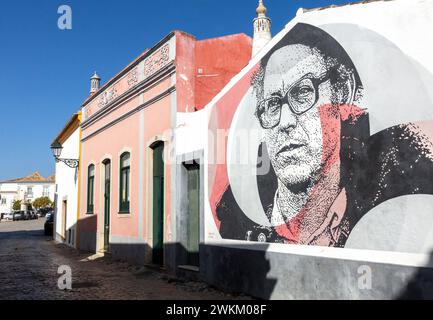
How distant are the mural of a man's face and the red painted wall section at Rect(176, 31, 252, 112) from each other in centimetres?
310

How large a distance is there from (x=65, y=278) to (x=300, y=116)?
7.01 meters

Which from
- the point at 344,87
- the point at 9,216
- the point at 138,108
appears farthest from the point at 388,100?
the point at 9,216

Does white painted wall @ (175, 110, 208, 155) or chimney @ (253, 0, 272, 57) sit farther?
chimney @ (253, 0, 272, 57)

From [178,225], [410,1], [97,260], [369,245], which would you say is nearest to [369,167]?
[369,245]

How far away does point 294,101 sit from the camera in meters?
6.79

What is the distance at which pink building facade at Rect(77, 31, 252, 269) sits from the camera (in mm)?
10227

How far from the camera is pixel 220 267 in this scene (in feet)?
26.8

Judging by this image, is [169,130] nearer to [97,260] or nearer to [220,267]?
[220,267]

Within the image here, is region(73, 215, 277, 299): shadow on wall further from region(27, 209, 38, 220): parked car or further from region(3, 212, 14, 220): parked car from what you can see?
region(3, 212, 14, 220): parked car

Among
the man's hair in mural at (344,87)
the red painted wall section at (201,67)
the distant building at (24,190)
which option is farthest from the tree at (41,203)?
the man's hair in mural at (344,87)

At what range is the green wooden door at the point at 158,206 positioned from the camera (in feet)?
36.0

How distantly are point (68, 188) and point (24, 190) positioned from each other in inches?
2361

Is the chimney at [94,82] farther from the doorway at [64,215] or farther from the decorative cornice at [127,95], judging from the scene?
the doorway at [64,215]

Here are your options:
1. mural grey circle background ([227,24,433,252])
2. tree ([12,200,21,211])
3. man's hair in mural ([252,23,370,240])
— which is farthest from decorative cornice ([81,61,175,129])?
tree ([12,200,21,211])
